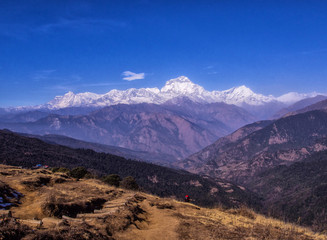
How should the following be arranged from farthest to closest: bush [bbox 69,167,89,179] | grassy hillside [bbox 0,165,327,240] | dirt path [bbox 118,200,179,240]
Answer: bush [bbox 69,167,89,179] < dirt path [bbox 118,200,179,240] < grassy hillside [bbox 0,165,327,240]

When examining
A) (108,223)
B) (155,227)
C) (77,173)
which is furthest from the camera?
(77,173)

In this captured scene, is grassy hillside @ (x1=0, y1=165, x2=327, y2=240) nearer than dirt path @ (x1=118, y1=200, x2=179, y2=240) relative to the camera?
Yes

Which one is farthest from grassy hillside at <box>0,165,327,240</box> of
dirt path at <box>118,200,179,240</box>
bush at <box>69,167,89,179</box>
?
bush at <box>69,167,89,179</box>

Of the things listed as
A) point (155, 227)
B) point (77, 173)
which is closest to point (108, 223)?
point (155, 227)

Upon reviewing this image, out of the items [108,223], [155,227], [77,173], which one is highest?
[108,223]

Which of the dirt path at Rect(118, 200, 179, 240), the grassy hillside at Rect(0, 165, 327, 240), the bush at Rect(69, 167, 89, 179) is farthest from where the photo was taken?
the bush at Rect(69, 167, 89, 179)

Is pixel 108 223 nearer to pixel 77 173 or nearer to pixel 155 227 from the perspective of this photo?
pixel 155 227

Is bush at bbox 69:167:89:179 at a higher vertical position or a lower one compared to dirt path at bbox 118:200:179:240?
lower

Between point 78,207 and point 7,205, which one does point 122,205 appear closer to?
point 78,207

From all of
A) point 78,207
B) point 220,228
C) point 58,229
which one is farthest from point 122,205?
point 58,229

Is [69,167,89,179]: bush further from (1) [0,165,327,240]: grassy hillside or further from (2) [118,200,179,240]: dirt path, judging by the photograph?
(2) [118,200,179,240]: dirt path

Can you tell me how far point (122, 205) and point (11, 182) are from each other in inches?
614

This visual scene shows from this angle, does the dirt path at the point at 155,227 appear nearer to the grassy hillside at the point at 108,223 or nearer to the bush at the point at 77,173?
the grassy hillside at the point at 108,223

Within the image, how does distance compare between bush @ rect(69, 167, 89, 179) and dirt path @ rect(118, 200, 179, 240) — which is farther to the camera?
bush @ rect(69, 167, 89, 179)
